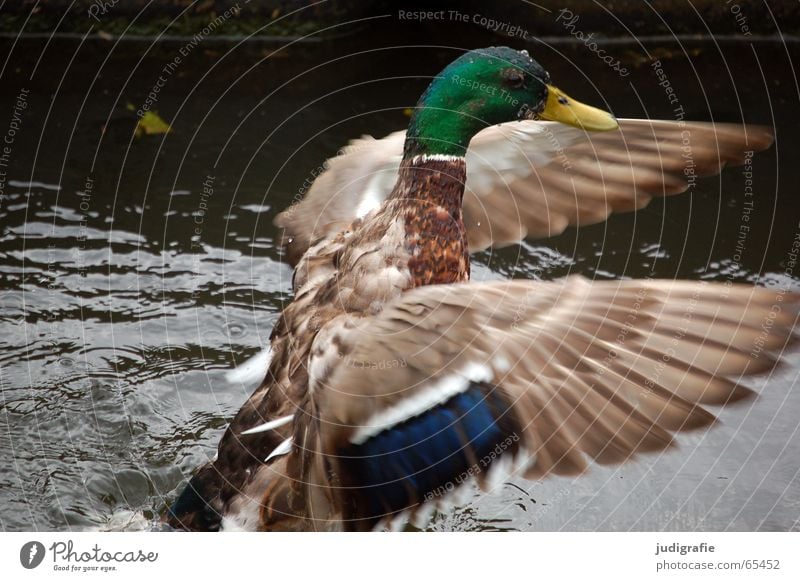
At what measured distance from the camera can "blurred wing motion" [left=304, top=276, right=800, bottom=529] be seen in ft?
7.61

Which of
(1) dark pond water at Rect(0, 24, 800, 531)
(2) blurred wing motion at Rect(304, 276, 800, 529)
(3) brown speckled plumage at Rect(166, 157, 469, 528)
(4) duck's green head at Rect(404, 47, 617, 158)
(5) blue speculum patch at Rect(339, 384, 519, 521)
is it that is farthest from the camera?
(1) dark pond water at Rect(0, 24, 800, 531)

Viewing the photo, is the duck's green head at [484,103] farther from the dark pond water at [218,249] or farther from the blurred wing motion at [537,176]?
the dark pond water at [218,249]

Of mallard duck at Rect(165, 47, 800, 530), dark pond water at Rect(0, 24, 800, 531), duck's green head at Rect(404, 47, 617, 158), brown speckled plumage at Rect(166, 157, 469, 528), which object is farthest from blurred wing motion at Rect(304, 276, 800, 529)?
dark pond water at Rect(0, 24, 800, 531)

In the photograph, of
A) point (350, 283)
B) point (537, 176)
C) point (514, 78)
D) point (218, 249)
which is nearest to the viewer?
point (350, 283)

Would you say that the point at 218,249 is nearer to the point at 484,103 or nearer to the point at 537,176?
the point at 537,176

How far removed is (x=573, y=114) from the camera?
3168 mm

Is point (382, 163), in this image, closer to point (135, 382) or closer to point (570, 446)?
point (135, 382)

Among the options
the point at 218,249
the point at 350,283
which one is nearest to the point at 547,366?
the point at 350,283

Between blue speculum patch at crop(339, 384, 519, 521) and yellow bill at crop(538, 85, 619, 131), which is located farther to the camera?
yellow bill at crop(538, 85, 619, 131)

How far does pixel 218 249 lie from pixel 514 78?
2.10 m

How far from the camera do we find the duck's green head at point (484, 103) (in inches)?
120

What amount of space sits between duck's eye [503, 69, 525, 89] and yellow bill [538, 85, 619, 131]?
10cm

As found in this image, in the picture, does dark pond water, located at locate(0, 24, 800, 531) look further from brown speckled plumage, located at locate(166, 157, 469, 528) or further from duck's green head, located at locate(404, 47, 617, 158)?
duck's green head, located at locate(404, 47, 617, 158)

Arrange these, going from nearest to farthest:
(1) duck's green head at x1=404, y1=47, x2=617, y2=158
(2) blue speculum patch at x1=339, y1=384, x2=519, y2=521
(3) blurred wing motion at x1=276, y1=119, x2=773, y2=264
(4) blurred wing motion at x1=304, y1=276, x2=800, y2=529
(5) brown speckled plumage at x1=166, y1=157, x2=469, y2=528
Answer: (4) blurred wing motion at x1=304, y1=276, x2=800, y2=529 → (2) blue speculum patch at x1=339, y1=384, x2=519, y2=521 → (5) brown speckled plumage at x1=166, y1=157, x2=469, y2=528 → (1) duck's green head at x1=404, y1=47, x2=617, y2=158 → (3) blurred wing motion at x1=276, y1=119, x2=773, y2=264
